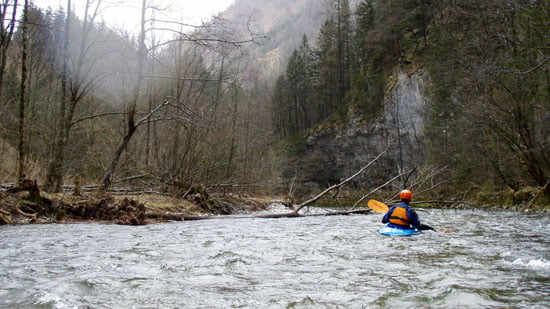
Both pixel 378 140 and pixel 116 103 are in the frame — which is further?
pixel 378 140

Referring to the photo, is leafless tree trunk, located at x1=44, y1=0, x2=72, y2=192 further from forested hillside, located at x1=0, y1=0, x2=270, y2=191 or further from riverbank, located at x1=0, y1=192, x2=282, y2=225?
riverbank, located at x1=0, y1=192, x2=282, y2=225

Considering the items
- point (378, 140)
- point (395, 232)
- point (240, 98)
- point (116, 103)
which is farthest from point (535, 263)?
point (378, 140)

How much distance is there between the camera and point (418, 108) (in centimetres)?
3133

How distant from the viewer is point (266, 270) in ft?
15.7

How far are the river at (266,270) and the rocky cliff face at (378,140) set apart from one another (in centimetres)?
2009

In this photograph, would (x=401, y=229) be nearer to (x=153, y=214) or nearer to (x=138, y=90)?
(x=153, y=214)

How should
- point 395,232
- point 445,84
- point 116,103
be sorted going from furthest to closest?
1. point 445,84
2. point 116,103
3. point 395,232

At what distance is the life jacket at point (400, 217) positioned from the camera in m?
8.59

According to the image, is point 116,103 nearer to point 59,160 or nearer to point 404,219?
point 59,160


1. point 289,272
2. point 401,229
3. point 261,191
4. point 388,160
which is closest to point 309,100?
point 388,160

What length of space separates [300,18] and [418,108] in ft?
301

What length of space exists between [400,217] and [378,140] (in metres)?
28.3

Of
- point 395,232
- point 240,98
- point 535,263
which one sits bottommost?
point 395,232

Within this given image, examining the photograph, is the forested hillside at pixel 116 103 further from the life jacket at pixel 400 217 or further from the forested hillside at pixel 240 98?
the life jacket at pixel 400 217
